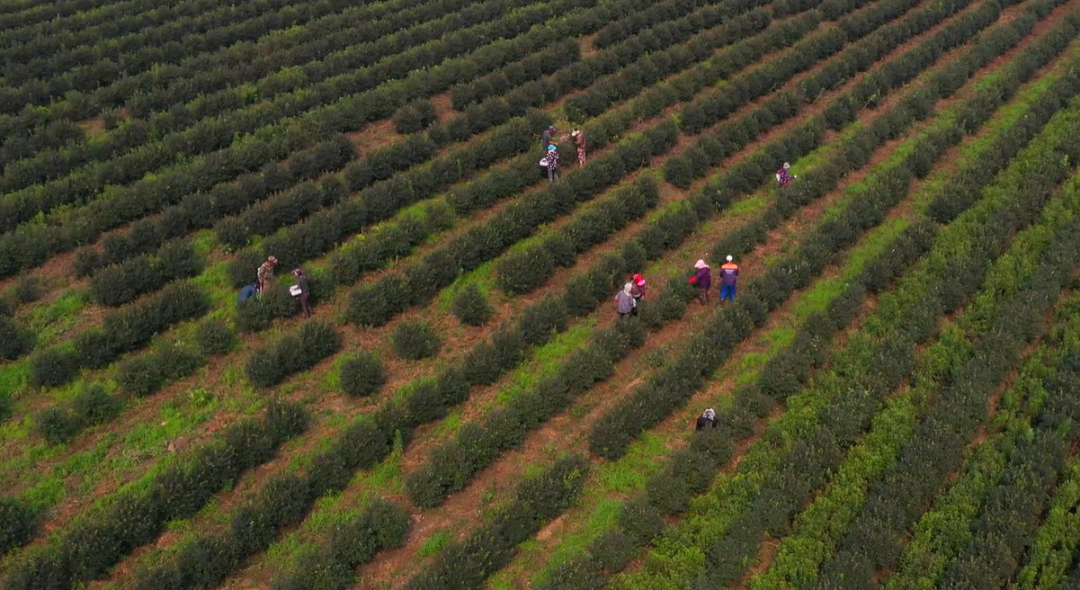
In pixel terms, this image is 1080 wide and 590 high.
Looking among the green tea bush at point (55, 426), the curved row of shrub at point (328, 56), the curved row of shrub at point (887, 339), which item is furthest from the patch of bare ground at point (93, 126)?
the curved row of shrub at point (887, 339)

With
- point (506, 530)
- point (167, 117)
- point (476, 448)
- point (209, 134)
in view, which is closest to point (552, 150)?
point (209, 134)

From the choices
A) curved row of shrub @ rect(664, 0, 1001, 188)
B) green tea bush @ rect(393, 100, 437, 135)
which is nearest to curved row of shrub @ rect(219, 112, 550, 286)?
green tea bush @ rect(393, 100, 437, 135)

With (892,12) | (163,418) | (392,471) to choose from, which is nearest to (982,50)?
(892,12)

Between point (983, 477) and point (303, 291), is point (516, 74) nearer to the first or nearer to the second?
point (303, 291)

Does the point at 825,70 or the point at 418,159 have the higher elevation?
the point at 418,159

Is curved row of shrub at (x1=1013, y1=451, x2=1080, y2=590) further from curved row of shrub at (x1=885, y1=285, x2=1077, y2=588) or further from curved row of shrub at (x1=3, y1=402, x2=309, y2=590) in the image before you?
curved row of shrub at (x1=3, y1=402, x2=309, y2=590)

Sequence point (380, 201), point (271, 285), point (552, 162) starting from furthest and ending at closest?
point (552, 162) → point (380, 201) → point (271, 285)

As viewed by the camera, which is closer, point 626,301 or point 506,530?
point 506,530

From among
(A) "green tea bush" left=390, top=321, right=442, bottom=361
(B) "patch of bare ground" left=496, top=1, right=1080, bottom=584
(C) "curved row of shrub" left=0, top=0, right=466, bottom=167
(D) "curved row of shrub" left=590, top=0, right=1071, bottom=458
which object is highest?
(C) "curved row of shrub" left=0, top=0, right=466, bottom=167
